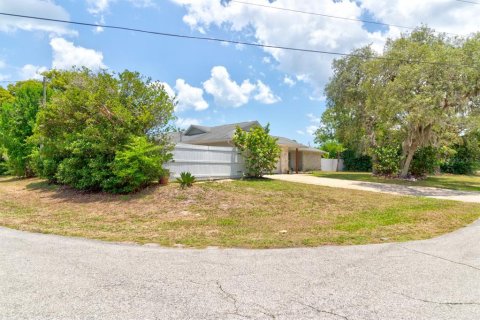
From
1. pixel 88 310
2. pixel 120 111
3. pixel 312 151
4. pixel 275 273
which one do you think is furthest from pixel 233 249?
pixel 312 151

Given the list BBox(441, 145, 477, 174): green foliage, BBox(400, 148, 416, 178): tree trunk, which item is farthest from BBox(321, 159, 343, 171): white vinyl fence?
BBox(400, 148, 416, 178): tree trunk

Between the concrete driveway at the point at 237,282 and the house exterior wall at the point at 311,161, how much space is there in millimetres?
24385

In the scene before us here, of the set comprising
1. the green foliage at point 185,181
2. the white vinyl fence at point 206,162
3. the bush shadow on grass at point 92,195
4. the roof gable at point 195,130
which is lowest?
the bush shadow on grass at point 92,195

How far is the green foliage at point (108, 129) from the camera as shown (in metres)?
11.1

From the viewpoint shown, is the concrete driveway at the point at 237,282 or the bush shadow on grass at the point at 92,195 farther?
the bush shadow on grass at the point at 92,195

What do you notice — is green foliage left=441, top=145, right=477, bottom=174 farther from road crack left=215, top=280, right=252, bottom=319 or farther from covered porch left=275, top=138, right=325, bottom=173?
road crack left=215, top=280, right=252, bottom=319

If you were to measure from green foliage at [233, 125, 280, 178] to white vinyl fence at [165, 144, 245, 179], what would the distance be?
0.48 meters

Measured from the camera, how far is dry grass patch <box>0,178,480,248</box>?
257 inches

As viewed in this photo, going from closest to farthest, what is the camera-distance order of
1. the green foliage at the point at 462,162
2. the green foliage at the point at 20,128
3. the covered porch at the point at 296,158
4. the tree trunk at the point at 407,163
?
1. the green foliage at the point at 20,128
2. the tree trunk at the point at 407,163
3. the covered porch at the point at 296,158
4. the green foliage at the point at 462,162

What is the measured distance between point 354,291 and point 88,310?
9.23ft

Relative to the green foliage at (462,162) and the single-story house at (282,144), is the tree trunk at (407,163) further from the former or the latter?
the green foliage at (462,162)

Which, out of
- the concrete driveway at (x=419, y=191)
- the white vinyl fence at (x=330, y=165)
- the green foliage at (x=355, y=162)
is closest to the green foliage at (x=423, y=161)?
the concrete driveway at (x=419, y=191)

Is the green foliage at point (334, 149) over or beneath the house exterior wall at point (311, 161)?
over

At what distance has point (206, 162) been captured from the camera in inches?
585
